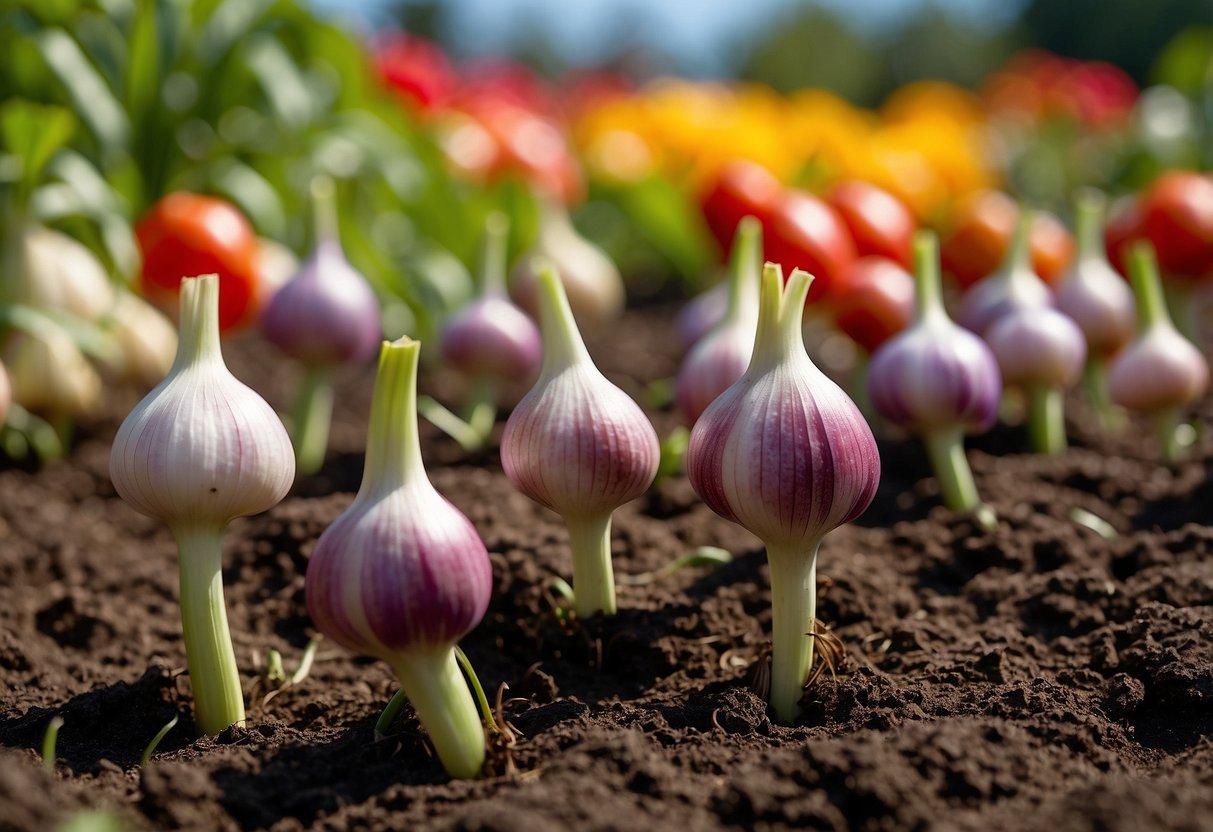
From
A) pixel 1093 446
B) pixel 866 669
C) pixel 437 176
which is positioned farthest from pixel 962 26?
pixel 866 669

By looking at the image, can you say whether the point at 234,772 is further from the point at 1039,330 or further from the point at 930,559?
the point at 1039,330

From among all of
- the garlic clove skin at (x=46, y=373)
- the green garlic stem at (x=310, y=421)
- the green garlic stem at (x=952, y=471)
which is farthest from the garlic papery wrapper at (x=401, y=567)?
the garlic clove skin at (x=46, y=373)

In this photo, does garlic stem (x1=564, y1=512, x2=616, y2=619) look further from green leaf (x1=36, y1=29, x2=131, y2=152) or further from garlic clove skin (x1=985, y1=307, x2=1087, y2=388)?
green leaf (x1=36, y1=29, x2=131, y2=152)

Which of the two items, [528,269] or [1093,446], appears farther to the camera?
[528,269]

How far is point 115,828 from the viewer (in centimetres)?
95

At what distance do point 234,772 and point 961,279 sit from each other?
92.3 inches

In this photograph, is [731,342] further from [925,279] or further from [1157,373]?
[1157,373]

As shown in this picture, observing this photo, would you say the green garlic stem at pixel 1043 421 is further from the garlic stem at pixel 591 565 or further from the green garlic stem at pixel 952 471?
the garlic stem at pixel 591 565

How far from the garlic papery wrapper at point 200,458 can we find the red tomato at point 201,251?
1.42 metres

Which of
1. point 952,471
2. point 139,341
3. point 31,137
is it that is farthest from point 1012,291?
point 31,137

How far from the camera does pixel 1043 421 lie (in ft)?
7.55

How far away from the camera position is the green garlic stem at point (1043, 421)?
228 cm

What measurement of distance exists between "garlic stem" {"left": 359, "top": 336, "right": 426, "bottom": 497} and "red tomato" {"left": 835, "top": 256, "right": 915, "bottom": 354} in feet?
4.58

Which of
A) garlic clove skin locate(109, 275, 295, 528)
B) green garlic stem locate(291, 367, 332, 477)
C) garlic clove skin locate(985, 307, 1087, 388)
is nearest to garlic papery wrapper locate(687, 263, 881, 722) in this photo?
garlic clove skin locate(109, 275, 295, 528)
